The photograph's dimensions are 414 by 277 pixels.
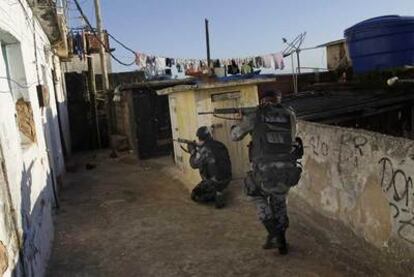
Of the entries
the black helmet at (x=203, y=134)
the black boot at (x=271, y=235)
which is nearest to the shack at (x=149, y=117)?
the black helmet at (x=203, y=134)

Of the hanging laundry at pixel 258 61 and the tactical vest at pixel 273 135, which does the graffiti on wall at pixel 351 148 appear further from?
the hanging laundry at pixel 258 61

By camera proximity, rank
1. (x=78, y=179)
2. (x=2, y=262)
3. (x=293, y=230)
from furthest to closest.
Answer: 1. (x=78, y=179)
2. (x=293, y=230)
3. (x=2, y=262)

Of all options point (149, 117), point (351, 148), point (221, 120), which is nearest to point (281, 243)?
point (351, 148)

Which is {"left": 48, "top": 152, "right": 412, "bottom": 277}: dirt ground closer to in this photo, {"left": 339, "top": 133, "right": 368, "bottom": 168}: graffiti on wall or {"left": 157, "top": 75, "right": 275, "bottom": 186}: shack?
{"left": 157, "top": 75, "right": 275, "bottom": 186}: shack

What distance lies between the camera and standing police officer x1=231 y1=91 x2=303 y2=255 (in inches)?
208

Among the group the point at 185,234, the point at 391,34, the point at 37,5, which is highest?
the point at 37,5

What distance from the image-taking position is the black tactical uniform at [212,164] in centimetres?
792

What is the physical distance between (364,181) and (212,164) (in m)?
3.32

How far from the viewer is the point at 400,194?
4.39 m

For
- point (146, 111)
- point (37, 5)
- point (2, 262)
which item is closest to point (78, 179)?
point (146, 111)

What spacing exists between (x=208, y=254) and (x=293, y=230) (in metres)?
1.24

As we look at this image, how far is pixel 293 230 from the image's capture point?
6.25 meters

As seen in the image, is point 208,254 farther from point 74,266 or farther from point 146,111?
point 146,111

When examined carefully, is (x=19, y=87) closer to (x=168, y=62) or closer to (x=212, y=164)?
(x=212, y=164)
